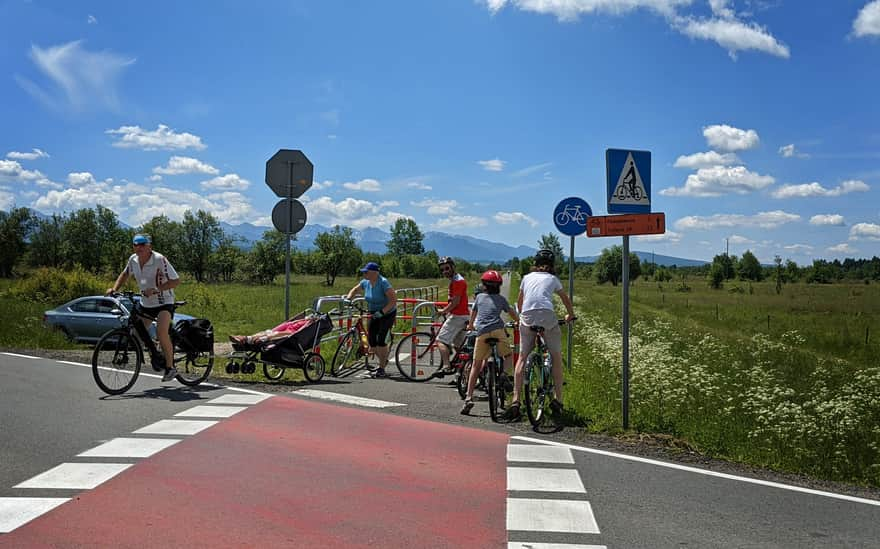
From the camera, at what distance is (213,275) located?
12194 centimetres

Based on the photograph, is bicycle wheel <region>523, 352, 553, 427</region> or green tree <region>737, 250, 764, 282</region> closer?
bicycle wheel <region>523, 352, 553, 427</region>

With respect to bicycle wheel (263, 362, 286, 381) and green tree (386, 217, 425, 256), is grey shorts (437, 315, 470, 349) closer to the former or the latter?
bicycle wheel (263, 362, 286, 381)

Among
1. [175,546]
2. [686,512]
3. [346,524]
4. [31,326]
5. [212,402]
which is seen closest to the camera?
[175,546]

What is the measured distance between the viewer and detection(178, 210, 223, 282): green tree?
389 feet

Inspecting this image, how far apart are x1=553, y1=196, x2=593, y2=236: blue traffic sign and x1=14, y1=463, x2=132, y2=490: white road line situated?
8617mm

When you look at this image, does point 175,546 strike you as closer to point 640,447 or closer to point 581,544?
point 581,544

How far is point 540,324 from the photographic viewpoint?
312 inches

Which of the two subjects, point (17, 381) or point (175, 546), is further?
point (17, 381)

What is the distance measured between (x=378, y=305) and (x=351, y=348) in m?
1.04

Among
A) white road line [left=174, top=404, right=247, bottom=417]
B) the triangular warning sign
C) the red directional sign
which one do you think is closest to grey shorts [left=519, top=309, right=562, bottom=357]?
the red directional sign

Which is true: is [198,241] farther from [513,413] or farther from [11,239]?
[513,413]

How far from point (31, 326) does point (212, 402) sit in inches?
464

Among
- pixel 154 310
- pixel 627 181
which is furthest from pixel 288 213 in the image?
pixel 627 181

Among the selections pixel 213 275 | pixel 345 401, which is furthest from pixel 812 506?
pixel 213 275
